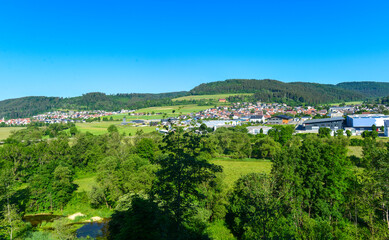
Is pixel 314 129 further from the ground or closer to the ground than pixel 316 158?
closer to the ground

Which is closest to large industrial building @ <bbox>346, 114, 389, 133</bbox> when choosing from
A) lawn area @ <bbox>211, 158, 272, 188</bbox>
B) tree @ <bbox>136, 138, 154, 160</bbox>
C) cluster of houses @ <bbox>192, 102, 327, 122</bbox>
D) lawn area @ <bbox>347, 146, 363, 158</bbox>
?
lawn area @ <bbox>347, 146, 363, 158</bbox>

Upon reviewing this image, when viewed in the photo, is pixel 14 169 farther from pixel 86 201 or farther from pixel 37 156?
pixel 86 201

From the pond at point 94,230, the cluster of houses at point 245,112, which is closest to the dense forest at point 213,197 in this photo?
the pond at point 94,230

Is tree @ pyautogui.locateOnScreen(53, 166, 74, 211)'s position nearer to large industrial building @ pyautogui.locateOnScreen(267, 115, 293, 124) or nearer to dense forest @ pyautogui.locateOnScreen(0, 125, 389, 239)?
dense forest @ pyautogui.locateOnScreen(0, 125, 389, 239)

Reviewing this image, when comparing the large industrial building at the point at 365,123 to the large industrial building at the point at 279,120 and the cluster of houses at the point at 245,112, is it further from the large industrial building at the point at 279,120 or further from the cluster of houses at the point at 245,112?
the cluster of houses at the point at 245,112

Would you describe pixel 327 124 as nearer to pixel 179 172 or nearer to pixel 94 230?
pixel 94 230

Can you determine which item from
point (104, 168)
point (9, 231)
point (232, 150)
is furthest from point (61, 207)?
point (232, 150)

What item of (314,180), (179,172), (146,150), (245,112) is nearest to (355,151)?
(314,180)
